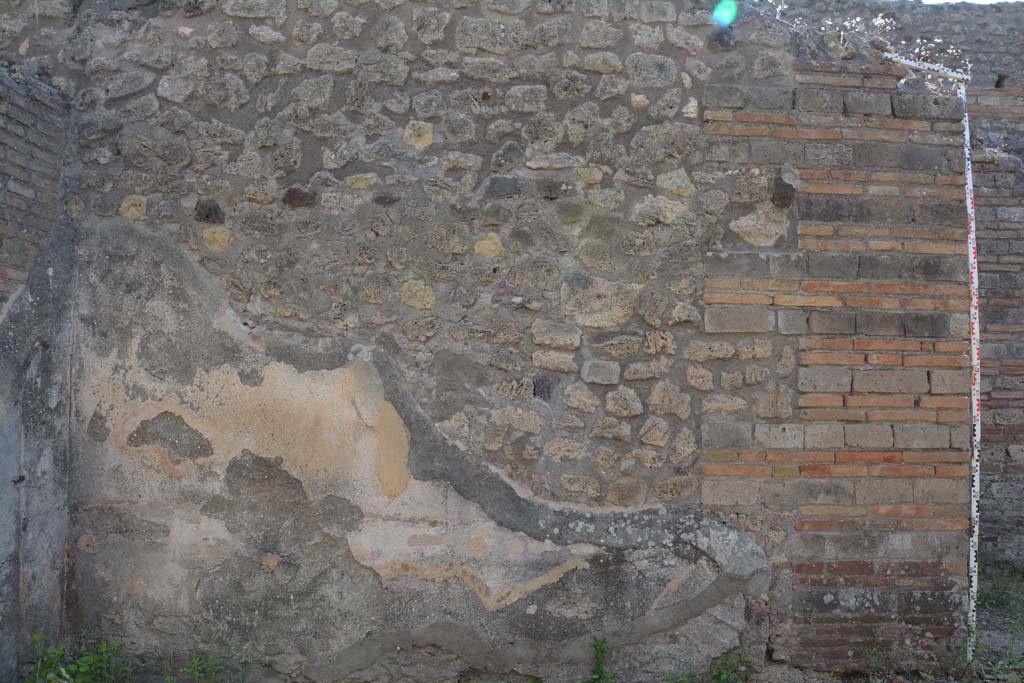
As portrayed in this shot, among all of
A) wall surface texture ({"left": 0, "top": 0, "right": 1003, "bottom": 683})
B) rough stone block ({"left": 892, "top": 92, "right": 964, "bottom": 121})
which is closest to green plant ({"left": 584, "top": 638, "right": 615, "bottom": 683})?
wall surface texture ({"left": 0, "top": 0, "right": 1003, "bottom": 683})

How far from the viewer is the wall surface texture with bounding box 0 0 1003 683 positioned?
356cm

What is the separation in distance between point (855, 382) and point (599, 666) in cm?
164

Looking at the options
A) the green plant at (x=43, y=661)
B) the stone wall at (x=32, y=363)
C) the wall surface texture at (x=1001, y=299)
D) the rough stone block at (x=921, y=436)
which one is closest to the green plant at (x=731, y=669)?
the rough stone block at (x=921, y=436)

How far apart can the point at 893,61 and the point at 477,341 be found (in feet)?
7.31

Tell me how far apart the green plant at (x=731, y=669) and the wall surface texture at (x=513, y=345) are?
6 centimetres

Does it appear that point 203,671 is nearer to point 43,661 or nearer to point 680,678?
point 43,661

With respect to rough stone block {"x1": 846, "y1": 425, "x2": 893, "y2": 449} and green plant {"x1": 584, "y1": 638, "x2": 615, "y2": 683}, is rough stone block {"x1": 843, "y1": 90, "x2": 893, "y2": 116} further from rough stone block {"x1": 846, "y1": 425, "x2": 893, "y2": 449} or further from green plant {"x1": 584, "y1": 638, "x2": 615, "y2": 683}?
green plant {"x1": 584, "y1": 638, "x2": 615, "y2": 683}

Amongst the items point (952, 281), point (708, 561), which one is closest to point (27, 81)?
point (708, 561)

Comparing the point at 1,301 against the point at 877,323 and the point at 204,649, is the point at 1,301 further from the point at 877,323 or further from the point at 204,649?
the point at 877,323

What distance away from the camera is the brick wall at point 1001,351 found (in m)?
5.85

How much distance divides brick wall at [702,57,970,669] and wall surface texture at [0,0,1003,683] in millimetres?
14

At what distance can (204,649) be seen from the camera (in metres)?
3.60

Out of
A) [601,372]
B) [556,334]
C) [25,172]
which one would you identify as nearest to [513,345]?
[556,334]

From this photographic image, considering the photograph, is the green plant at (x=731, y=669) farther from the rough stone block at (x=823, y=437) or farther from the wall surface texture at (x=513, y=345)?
the rough stone block at (x=823, y=437)
